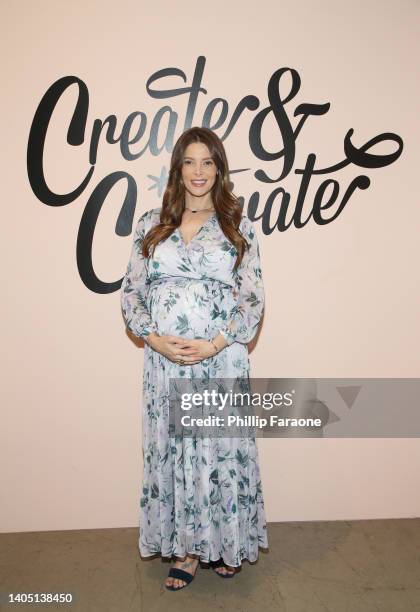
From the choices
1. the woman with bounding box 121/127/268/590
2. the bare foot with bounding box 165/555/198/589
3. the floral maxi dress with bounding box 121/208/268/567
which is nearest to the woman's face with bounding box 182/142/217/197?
the woman with bounding box 121/127/268/590

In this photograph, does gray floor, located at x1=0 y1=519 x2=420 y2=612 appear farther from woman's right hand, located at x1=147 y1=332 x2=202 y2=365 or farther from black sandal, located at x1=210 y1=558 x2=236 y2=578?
woman's right hand, located at x1=147 y1=332 x2=202 y2=365

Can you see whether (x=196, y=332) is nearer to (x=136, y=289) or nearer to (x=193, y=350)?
(x=193, y=350)

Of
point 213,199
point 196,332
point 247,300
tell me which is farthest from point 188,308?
point 213,199

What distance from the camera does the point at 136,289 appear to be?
2.24 metres

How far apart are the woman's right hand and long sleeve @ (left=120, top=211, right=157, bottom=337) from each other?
0.31ft

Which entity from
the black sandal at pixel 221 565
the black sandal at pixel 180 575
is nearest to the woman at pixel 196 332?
the black sandal at pixel 180 575

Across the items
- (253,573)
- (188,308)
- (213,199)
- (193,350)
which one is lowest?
(253,573)

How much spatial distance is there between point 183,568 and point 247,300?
118cm

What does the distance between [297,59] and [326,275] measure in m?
1.06

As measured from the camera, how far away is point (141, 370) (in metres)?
2.69

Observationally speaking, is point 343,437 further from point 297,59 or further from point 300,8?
point 300,8

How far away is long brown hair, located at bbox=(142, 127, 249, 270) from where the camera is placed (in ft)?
7.16

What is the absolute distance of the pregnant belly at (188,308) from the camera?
211cm

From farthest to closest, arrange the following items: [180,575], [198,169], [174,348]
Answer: [180,575]
[198,169]
[174,348]
